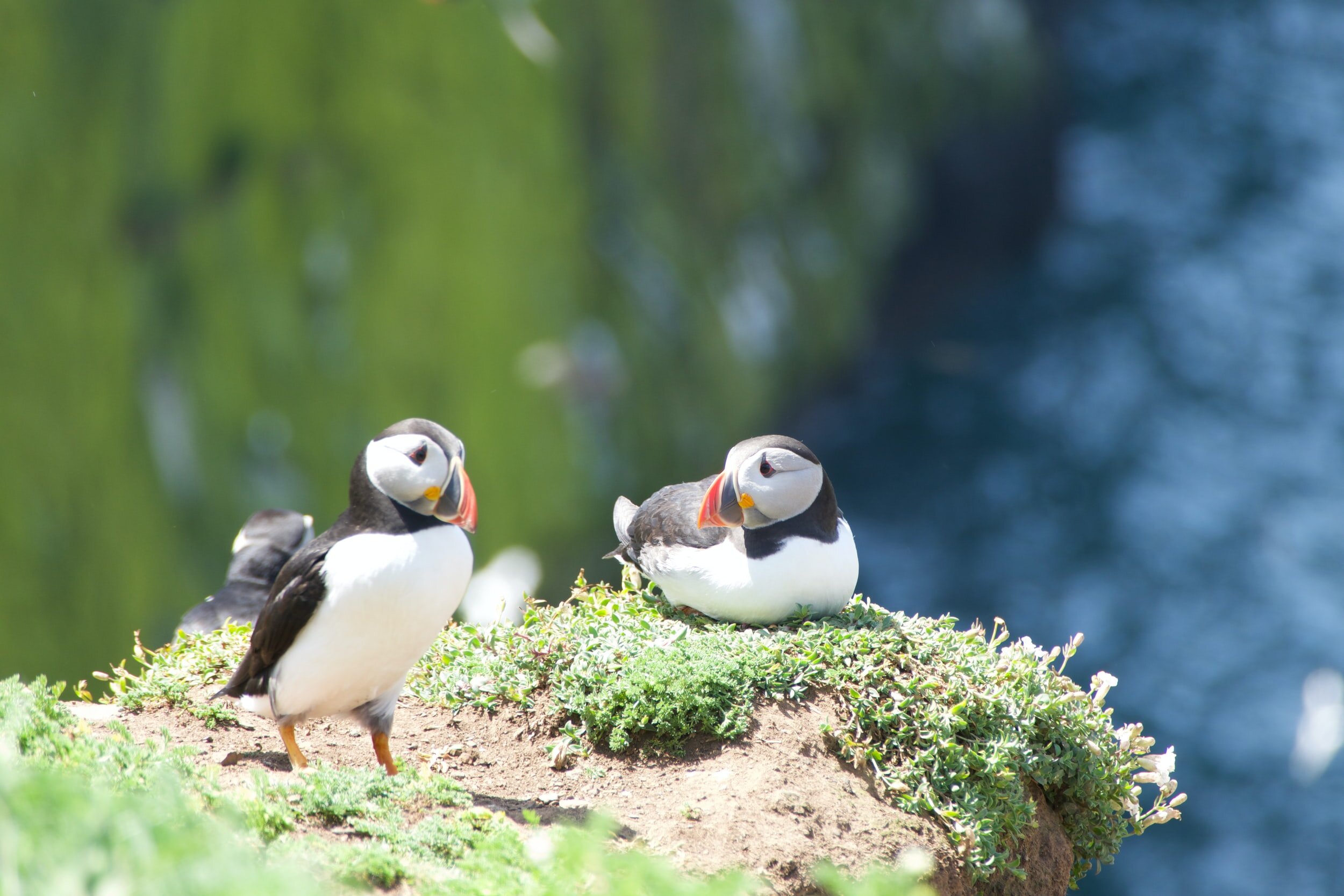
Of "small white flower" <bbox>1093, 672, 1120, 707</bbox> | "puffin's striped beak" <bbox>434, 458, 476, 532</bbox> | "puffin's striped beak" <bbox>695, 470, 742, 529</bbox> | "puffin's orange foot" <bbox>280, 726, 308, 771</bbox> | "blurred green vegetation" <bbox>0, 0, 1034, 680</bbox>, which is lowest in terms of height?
"puffin's orange foot" <bbox>280, 726, 308, 771</bbox>

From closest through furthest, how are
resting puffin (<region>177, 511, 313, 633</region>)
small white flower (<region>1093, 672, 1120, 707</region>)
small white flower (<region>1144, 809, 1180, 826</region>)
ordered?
1. small white flower (<region>1144, 809, 1180, 826</region>)
2. small white flower (<region>1093, 672, 1120, 707</region>)
3. resting puffin (<region>177, 511, 313, 633</region>)

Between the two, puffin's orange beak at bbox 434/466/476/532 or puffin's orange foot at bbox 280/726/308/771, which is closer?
puffin's orange beak at bbox 434/466/476/532

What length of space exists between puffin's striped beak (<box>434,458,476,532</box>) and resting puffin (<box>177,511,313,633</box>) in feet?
6.59

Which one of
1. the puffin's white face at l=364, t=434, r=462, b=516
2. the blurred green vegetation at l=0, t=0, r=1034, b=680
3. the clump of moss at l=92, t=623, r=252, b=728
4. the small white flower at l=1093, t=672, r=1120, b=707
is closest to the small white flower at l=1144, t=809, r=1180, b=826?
the small white flower at l=1093, t=672, r=1120, b=707

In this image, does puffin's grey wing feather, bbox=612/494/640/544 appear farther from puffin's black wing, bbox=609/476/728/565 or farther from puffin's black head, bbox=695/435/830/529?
puffin's black head, bbox=695/435/830/529

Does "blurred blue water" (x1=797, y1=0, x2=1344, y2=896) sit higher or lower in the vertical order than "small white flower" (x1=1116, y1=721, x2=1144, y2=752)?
higher

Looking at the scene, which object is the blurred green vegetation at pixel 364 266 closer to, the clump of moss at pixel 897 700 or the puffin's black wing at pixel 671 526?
the puffin's black wing at pixel 671 526

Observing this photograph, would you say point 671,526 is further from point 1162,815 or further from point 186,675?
point 1162,815

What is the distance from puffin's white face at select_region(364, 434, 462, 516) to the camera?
3.50 meters

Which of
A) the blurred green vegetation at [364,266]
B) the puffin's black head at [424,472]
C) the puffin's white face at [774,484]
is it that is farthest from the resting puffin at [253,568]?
the blurred green vegetation at [364,266]

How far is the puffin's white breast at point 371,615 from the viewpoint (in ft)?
11.4

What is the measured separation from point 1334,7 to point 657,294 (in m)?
10.4

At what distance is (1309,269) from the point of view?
13117mm

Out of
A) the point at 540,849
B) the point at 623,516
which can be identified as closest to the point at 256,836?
the point at 540,849
